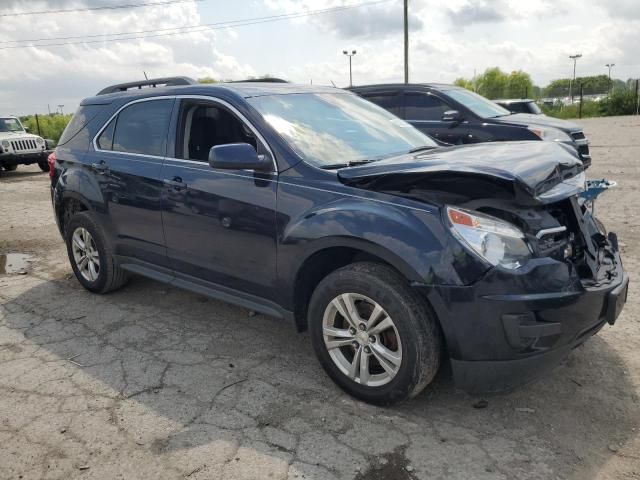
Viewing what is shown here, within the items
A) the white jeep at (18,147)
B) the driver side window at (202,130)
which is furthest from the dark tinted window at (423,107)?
the white jeep at (18,147)

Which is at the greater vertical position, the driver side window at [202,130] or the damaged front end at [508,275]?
the driver side window at [202,130]

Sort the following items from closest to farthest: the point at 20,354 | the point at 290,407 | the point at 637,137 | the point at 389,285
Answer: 1. the point at 389,285
2. the point at 290,407
3. the point at 20,354
4. the point at 637,137

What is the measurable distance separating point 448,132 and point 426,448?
22.8ft

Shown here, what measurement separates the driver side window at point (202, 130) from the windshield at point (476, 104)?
596 centimetres

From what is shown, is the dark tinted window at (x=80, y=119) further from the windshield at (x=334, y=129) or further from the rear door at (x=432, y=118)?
the rear door at (x=432, y=118)

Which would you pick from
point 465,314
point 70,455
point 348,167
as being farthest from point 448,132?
point 70,455

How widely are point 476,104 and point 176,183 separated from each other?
6770 mm

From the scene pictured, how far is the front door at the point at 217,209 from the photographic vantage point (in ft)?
11.2

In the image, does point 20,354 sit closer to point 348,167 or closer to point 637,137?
point 348,167

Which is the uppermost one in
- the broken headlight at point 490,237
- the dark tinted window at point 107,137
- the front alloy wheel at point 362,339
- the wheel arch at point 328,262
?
the dark tinted window at point 107,137

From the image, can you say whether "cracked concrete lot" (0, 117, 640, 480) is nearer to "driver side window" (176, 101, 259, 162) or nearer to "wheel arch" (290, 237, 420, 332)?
"wheel arch" (290, 237, 420, 332)

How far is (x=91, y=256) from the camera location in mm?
4965

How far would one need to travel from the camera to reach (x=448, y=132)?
351 inches

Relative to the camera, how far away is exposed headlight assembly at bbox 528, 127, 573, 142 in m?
8.61
